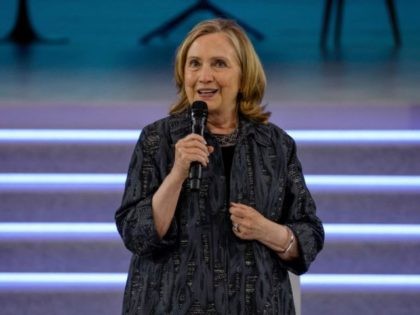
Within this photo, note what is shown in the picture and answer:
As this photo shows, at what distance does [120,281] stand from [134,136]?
64 cm

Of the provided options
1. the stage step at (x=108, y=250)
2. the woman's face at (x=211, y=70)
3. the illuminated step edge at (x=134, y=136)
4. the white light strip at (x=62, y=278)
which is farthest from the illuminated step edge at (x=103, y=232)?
the woman's face at (x=211, y=70)

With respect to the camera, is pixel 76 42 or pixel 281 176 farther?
pixel 76 42

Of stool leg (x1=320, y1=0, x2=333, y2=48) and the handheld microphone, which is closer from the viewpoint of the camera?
the handheld microphone

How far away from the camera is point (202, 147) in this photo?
222 centimetres

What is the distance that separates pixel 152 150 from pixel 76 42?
4.14 meters

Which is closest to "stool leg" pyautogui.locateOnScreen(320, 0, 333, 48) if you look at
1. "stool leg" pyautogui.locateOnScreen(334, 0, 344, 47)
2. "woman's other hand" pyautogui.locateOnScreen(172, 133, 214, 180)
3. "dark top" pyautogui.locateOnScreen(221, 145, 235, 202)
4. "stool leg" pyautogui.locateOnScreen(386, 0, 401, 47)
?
"stool leg" pyautogui.locateOnScreen(334, 0, 344, 47)

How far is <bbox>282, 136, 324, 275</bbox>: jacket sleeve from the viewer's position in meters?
2.47

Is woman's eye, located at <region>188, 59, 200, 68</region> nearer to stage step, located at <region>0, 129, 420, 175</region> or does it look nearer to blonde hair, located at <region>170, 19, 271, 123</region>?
blonde hair, located at <region>170, 19, 271, 123</region>

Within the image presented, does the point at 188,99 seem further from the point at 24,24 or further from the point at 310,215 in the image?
the point at 24,24

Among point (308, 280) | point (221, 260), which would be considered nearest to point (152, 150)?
point (221, 260)

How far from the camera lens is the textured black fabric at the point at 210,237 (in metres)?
2.36

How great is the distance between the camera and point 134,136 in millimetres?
4668

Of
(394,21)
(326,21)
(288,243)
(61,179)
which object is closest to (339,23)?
(326,21)

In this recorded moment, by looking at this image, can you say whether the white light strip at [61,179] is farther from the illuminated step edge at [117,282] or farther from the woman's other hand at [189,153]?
the woman's other hand at [189,153]
